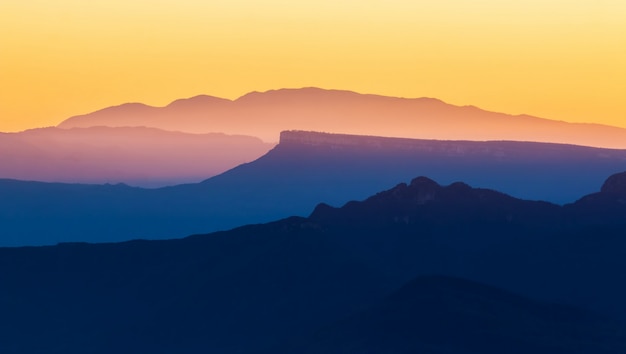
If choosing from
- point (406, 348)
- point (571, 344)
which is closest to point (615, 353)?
Answer: point (571, 344)

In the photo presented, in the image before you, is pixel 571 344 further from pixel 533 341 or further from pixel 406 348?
pixel 406 348

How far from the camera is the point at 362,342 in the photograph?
199 meters

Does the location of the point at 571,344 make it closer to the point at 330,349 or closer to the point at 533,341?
the point at 533,341

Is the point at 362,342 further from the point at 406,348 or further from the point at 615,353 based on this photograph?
the point at 615,353

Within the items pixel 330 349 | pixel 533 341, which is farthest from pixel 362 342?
pixel 533 341

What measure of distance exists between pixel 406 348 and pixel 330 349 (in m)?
8.72

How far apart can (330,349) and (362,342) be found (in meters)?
3.09

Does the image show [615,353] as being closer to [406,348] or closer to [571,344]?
[571,344]

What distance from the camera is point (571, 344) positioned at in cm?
19862

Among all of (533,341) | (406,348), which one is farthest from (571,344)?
(406,348)

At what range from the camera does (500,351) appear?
7648 inches

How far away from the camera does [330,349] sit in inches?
7859

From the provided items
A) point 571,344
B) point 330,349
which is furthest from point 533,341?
point 330,349

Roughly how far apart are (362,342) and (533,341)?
50.3 ft
